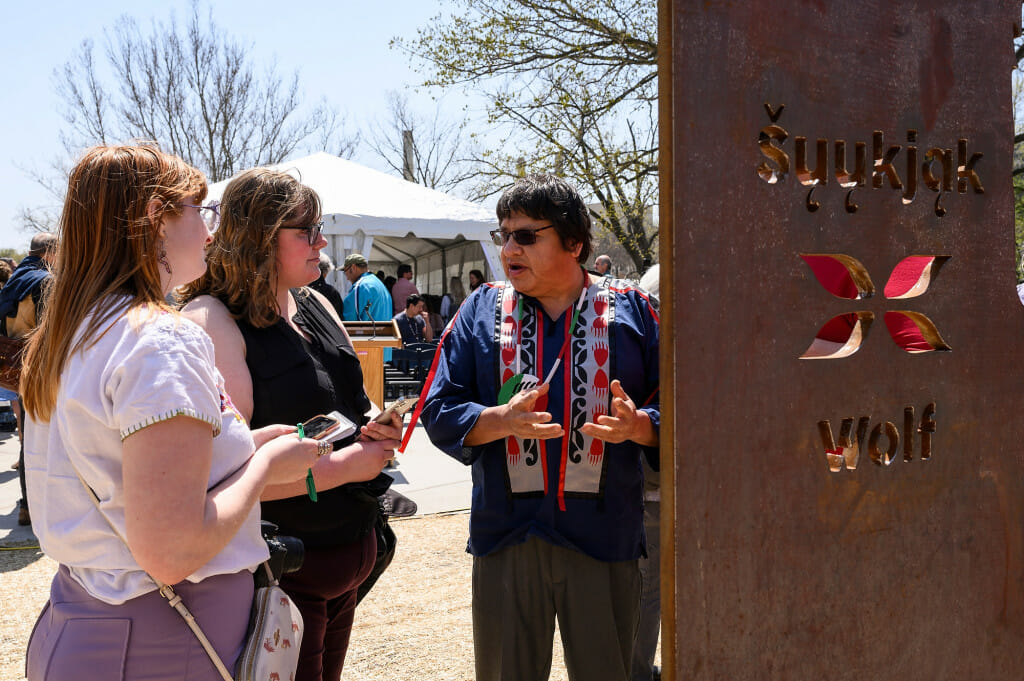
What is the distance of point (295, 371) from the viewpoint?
2.22 metres

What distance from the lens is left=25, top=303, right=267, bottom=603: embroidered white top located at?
1.42 meters

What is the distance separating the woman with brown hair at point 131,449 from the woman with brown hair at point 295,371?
506 millimetres

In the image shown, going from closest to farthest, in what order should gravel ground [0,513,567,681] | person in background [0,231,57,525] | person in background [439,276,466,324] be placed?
gravel ground [0,513,567,681] → person in background [0,231,57,525] → person in background [439,276,466,324]

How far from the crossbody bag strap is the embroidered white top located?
0.04ft

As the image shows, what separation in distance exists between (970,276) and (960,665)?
766 mm

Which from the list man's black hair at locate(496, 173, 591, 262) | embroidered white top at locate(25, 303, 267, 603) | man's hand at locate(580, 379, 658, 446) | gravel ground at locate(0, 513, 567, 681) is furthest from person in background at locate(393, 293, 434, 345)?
embroidered white top at locate(25, 303, 267, 603)

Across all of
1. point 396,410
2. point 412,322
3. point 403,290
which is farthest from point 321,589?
point 403,290

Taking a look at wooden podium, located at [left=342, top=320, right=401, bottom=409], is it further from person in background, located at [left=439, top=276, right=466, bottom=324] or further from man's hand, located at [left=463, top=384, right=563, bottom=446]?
person in background, located at [left=439, top=276, right=466, bottom=324]

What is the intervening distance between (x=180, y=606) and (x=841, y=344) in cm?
136

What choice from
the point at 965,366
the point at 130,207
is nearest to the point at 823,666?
the point at 965,366

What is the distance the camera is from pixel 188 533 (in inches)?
57.2

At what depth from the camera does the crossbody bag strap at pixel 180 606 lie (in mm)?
1489

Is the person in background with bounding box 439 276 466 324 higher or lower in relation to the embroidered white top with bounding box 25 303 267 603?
higher

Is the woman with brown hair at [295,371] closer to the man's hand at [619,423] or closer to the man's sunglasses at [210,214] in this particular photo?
the man's sunglasses at [210,214]
